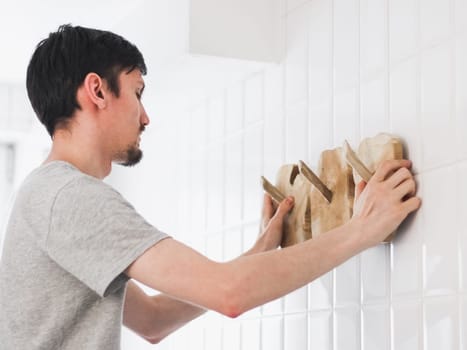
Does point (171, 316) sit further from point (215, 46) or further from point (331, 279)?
point (215, 46)

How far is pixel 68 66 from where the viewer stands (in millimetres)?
1560

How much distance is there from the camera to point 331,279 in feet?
5.63

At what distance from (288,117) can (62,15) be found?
913 mm

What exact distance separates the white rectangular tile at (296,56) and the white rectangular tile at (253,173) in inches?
5.9

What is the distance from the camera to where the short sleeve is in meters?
1.37

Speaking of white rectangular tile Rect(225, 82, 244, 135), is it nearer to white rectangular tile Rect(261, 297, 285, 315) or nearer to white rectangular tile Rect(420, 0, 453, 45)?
white rectangular tile Rect(261, 297, 285, 315)

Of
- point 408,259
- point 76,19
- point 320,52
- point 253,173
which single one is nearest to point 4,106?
point 76,19

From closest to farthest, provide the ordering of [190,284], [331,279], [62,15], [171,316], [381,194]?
[190,284] → [381,194] → [331,279] → [171,316] → [62,15]

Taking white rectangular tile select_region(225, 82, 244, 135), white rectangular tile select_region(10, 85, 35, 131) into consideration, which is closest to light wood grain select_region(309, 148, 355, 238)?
white rectangular tile select_region(225, 82, 244, 135)

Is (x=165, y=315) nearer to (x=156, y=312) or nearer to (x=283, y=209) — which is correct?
(x=156, y=312)

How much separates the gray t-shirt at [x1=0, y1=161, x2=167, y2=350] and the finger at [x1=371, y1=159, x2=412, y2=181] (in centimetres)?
34

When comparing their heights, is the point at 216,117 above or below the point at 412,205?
above

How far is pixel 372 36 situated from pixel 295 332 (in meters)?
0.56

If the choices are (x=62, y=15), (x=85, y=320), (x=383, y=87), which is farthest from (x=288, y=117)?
(x=62, y=15)
